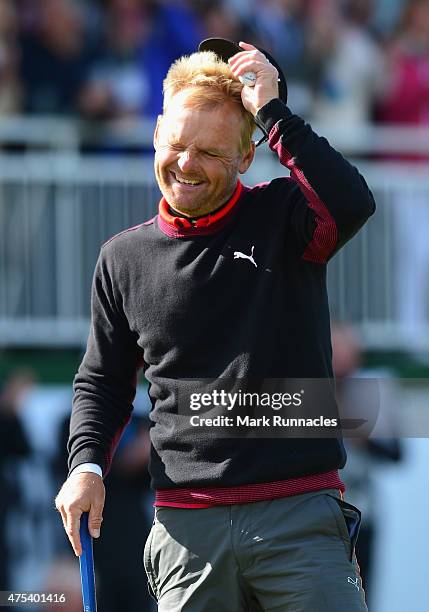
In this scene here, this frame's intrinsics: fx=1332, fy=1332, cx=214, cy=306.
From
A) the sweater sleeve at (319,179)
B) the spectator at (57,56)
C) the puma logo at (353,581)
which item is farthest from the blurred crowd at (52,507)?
the sweater sleeve at (319,179)

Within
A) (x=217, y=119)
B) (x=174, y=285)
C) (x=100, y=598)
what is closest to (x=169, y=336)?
(x=174, y=285)

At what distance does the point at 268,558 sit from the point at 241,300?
2.20 ft

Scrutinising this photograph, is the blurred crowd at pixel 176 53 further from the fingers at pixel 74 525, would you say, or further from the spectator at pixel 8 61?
the fingers at pixel 74 525

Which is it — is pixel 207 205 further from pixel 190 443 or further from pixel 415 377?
pixel 415 377

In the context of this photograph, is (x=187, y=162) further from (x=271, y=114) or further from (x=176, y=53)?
(x=176, y=53)

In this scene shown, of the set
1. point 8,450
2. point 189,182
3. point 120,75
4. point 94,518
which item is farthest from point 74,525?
point 120,75

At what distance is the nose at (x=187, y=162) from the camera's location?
3514mm

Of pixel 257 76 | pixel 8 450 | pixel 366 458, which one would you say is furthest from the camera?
pixel 8 450

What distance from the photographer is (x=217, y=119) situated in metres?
3.54

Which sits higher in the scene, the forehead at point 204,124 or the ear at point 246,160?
the forehead at point 204,124

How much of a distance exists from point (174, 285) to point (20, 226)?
5127 mm

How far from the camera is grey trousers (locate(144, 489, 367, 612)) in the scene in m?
3.33

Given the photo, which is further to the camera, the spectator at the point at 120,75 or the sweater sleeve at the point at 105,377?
the spectator at the point at 120,75

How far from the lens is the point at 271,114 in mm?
3396
